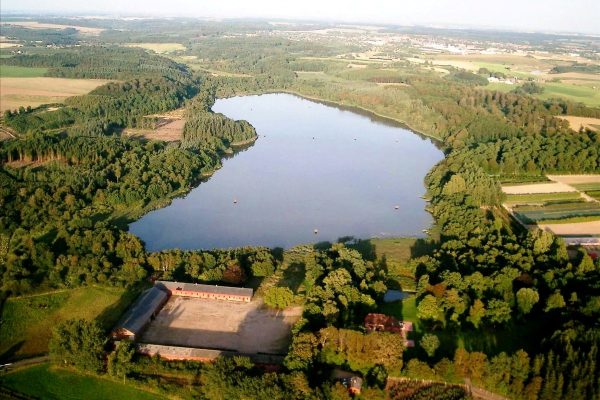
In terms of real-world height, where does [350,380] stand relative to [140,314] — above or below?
below

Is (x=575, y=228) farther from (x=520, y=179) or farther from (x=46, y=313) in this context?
(x=46, y=313)

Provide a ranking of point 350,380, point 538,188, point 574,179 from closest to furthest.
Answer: point 350,380 < point 538,188 < point 574,179

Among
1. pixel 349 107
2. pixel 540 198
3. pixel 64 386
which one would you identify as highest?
pixel 349 107

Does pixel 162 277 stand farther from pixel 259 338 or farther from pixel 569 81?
pixel 569 81

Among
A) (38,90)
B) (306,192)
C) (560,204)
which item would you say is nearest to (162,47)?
(38,90)

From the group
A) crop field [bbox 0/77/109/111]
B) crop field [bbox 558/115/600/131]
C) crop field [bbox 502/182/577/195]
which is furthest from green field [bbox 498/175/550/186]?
crop field [bbox 0/77/109/111]

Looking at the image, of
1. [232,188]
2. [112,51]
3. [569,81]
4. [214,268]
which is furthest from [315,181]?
[112,51]
